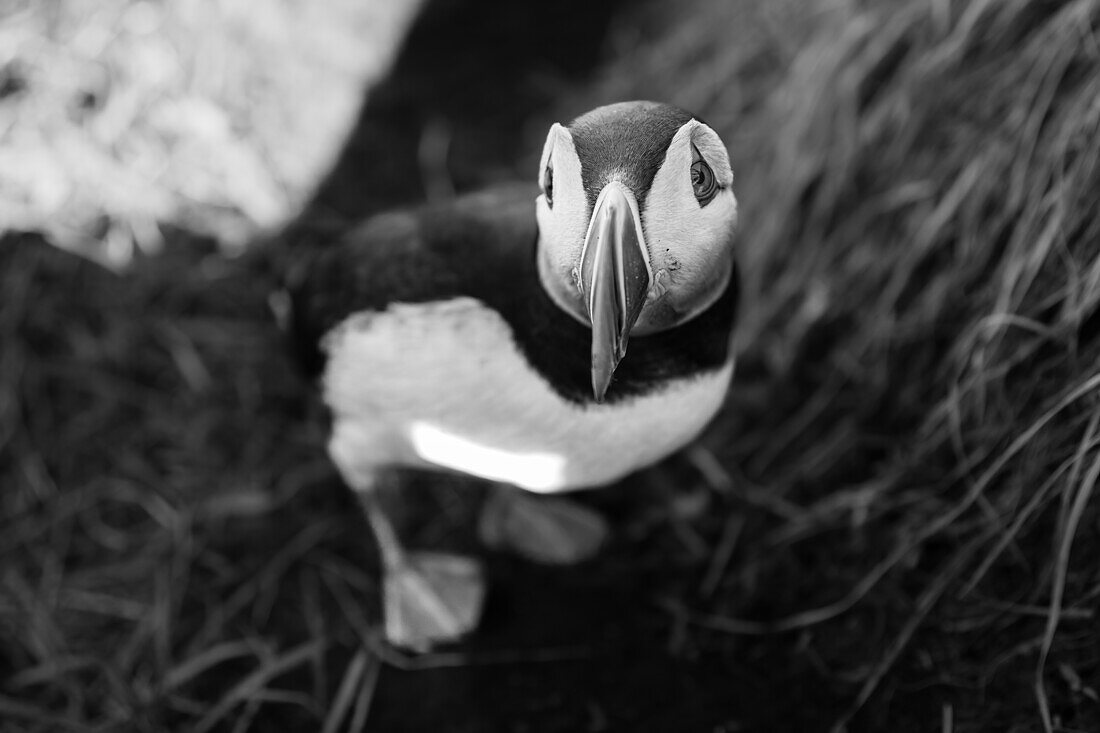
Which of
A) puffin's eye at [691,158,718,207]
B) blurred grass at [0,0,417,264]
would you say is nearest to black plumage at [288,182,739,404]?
puffin's eye at [691,158,718,207]

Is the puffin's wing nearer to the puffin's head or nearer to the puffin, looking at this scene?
the puffin

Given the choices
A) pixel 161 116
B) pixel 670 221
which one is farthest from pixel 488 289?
pixel 161 116

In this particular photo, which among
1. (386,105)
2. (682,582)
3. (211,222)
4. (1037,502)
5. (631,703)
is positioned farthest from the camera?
(386,105)

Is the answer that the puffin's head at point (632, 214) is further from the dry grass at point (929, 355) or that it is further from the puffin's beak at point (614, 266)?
the dry grass at point (929, 355)

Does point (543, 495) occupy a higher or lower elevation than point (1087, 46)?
lower

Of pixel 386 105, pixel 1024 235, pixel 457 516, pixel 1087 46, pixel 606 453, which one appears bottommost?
pixel 457 516

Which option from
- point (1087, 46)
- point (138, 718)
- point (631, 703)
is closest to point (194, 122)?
point (138, 718)

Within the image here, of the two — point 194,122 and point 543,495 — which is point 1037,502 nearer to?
point 543,495
